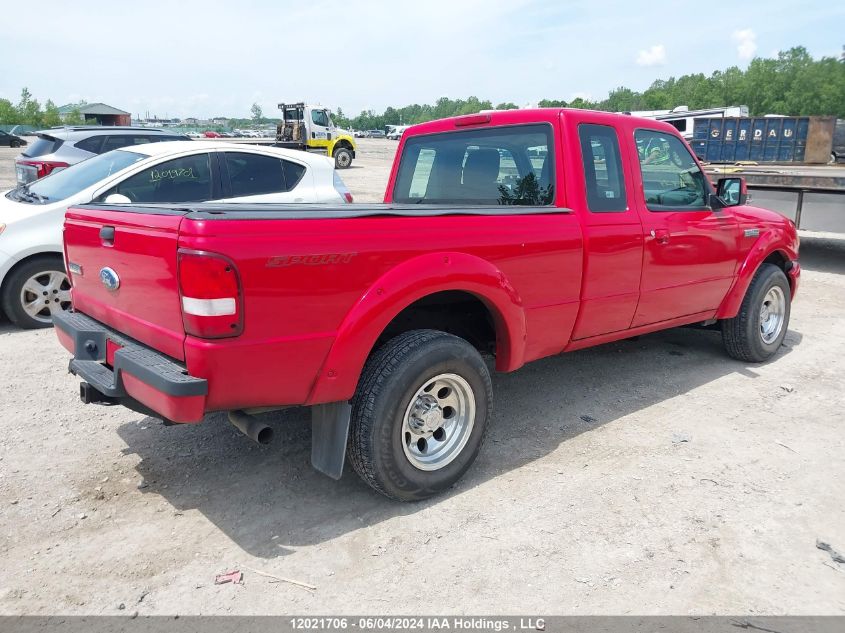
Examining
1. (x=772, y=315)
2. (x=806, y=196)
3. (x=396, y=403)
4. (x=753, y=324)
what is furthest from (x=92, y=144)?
(x=806, y=196)

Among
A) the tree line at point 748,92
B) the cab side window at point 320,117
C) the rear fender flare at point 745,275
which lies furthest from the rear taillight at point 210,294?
the tree line at point 748,92

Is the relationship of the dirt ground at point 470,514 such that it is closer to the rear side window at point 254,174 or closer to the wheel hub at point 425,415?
the wheel hub at point 425,415

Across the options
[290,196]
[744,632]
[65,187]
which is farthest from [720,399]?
[65,187]

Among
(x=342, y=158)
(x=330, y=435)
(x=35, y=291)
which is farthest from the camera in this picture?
(x=342, y=158)

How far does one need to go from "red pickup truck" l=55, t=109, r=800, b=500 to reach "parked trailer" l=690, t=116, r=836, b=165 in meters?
24.6

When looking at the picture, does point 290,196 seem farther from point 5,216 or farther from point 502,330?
point 502,330

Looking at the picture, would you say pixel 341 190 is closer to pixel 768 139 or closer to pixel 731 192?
pixel 731 192

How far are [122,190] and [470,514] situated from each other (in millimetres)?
4909

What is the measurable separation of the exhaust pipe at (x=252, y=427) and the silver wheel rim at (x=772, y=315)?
464 centimetres

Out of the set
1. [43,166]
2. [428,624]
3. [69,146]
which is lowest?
[428,624]

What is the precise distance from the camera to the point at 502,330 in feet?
12.1

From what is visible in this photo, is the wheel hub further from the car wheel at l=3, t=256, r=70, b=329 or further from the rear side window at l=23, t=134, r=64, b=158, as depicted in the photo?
the rear side window at l=23, t=134, r=64, b=158

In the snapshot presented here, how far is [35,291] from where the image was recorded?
20.6 ft

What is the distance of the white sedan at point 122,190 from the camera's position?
20.3ft
